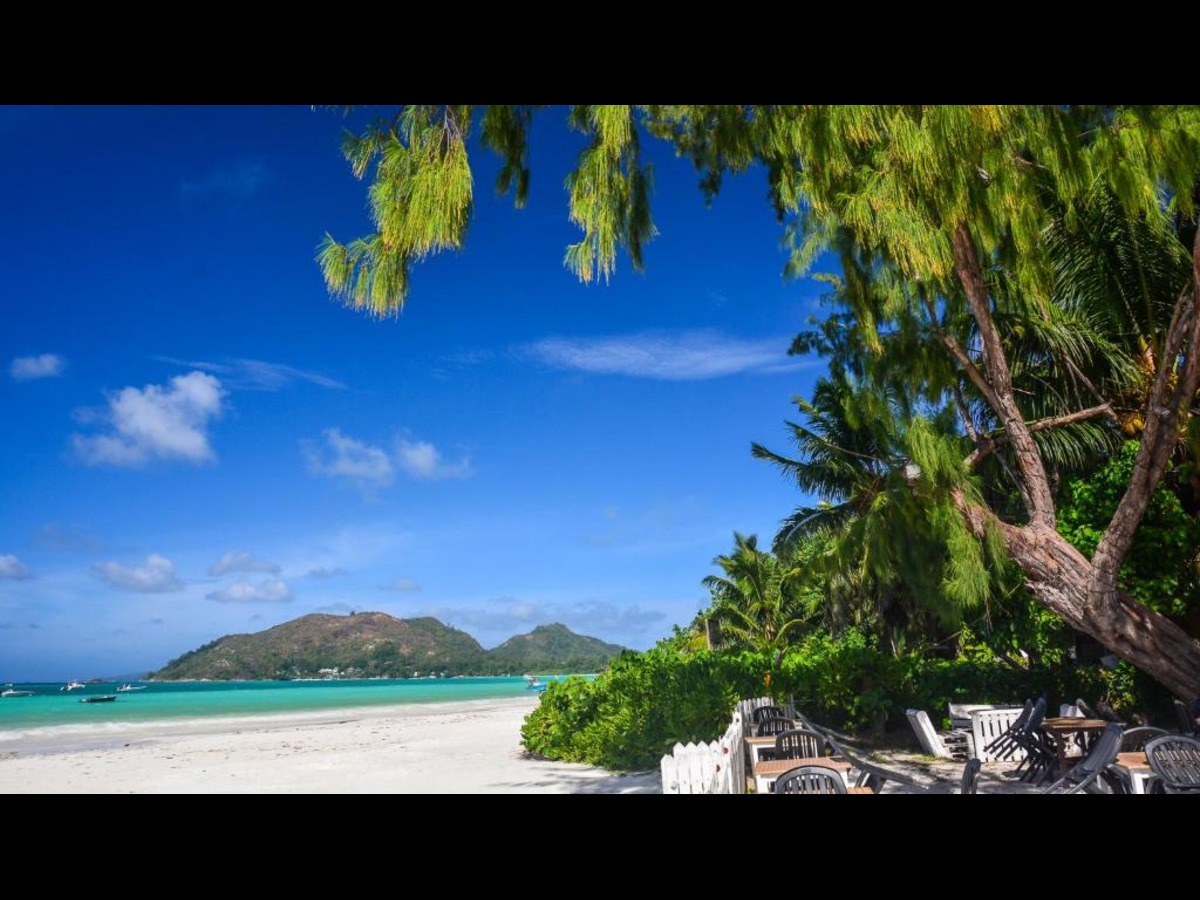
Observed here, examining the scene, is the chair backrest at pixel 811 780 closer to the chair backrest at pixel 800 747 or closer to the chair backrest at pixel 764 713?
the chair backrest at pixel 800 747

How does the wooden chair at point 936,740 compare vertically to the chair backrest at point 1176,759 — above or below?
below

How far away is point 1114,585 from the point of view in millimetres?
6508

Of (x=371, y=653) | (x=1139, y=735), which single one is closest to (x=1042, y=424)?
(x=1139, y=735)

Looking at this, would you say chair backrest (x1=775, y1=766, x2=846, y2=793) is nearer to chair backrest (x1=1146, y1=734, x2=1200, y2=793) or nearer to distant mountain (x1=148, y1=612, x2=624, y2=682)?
chair backrest (x1=1146, y1=734, x2=1200, y2=793)

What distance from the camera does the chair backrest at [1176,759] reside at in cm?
409

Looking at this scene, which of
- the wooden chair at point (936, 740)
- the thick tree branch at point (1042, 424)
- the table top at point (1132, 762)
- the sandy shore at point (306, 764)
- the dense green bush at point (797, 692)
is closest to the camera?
the table top at point (1132, 762)

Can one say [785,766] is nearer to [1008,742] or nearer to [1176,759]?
[1176,759]

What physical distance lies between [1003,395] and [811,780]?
413cm

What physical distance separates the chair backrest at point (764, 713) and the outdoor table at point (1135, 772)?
3627 millimetres

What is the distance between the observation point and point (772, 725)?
7.66 metres

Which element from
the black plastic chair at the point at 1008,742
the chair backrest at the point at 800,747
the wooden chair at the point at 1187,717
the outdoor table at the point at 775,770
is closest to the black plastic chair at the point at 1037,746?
the black plastic chair at the point at 1008,742

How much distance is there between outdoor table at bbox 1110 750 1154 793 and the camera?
424 cm

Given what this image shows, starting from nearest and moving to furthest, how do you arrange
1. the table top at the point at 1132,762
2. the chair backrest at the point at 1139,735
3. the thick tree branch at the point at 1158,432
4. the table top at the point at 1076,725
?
the table top at the point at 1132,762 → the chair backrest at the point at 1139,735 → the thick tree branch at the point at 1158,432 → the table top at the point at 1076,725
